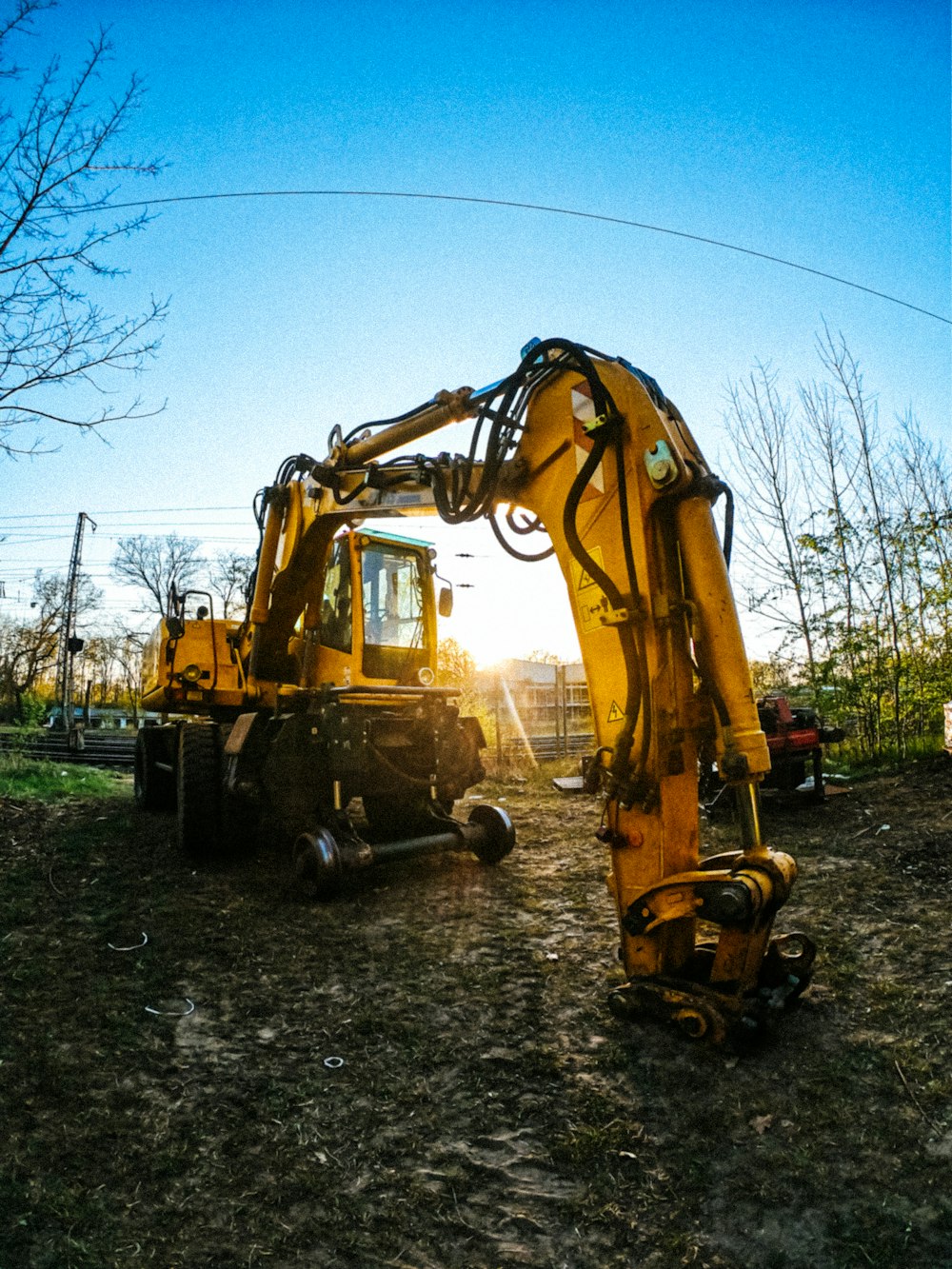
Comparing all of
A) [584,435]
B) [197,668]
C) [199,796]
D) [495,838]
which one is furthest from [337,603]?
[584,435]

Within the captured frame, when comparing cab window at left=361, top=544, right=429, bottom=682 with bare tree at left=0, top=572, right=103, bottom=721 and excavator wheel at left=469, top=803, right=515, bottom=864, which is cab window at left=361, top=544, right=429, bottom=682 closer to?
excavator wheel at left=469, top=803, right=515, bottom=864

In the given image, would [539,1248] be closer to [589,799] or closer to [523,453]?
[523,453]

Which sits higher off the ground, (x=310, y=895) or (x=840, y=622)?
(x=840, y=622)

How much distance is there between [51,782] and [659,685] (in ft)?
36.1

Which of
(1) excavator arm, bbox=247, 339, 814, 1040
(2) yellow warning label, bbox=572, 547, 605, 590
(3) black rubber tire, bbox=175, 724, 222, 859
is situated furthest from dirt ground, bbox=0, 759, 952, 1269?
(2) yellow warning label, bbox=572, 547, 605, 590

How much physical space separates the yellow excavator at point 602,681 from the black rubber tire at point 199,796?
1.9 inches

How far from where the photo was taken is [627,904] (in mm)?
3180

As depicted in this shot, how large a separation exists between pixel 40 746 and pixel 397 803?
1836cm

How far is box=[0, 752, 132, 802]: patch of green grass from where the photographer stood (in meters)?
10.0

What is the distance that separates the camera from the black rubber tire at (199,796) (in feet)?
21.2

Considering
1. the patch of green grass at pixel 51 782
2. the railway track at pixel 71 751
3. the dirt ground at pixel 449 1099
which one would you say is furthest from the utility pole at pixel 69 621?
the dirt ground at pixel 449 1099

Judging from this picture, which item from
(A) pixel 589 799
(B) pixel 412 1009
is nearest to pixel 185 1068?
(B) pixel 412 1009

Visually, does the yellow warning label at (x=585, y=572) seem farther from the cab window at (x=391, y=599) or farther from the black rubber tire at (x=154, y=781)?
the black rubber tire at (x=154, y=781)

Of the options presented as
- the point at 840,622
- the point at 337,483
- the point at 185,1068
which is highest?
the point at 337,483
